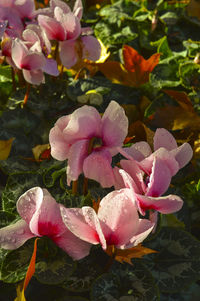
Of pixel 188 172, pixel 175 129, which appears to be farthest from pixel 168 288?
pixel 175 129

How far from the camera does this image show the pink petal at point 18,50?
43.0 inches

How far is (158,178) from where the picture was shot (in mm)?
769

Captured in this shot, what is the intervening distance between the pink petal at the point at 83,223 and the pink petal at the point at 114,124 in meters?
0.14

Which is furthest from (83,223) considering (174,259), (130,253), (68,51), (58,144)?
(68,51)

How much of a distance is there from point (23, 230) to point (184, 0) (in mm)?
1426

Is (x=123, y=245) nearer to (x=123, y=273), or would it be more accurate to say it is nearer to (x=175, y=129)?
(x=123, y=273)

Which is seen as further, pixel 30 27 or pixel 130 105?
pixel 130 105

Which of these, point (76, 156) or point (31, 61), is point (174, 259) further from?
point (31, 61)

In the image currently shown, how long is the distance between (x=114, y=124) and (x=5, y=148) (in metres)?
0.55

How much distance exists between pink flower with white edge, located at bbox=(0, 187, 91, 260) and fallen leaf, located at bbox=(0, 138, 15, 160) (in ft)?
1.49

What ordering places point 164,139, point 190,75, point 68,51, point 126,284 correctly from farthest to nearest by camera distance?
point 190,75, point 68,51, point 126,284, point 164,139

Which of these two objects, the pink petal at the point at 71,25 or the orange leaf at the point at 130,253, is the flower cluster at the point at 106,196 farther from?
the pink petal at the point at 71,25

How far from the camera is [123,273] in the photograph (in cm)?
97

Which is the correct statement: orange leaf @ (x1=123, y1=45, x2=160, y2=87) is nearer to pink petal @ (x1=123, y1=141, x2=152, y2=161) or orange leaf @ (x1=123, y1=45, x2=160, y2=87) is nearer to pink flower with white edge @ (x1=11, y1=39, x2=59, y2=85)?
pink flower with white edge @ (x1=11, y1=39, x2=59, y2=85)
